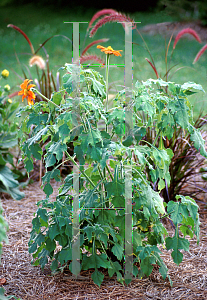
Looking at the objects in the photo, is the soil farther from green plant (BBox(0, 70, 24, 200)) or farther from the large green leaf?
green plant (BBox(0, 70, 24, 200))

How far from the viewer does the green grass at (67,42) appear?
6273mm

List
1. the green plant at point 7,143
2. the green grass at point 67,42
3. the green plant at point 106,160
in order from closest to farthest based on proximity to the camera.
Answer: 1. the green plant at point 106,160
2. the green plant at point 7,143
3. the green grass at point 67,42

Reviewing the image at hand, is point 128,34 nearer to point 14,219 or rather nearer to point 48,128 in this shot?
point 48,128

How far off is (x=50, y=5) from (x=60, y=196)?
849 cm

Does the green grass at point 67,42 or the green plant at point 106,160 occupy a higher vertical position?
the green grass at point 67,42

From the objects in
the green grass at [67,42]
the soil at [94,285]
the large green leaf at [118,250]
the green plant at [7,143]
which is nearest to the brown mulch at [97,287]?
the soil at [94,285]

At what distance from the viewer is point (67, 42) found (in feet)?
23.3

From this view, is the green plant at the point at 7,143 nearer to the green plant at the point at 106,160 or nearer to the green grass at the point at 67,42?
the green plant at the point at 106,160

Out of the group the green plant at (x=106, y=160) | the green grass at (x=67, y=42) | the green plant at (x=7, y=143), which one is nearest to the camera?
the green plant at (x=106, y=160)

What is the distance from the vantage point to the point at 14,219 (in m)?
2.20

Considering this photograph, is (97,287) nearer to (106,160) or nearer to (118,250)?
(118,250)

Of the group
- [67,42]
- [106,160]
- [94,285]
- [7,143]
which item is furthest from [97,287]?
[67,42]

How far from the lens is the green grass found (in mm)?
6273

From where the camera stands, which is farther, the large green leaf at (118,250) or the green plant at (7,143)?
the green plant at (7,143)
